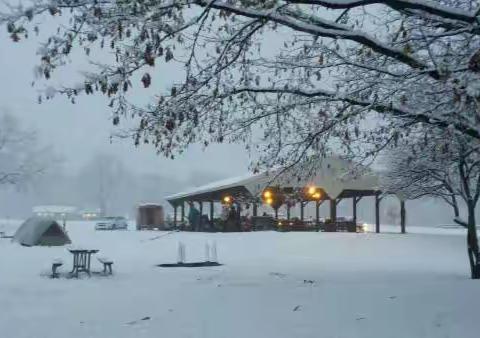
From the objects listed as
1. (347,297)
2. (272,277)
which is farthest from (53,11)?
(272,277)

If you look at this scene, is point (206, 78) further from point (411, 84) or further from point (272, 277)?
point (272, 277)

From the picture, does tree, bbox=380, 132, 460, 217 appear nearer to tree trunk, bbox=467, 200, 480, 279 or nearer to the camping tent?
tree trunk, bbox=467, 200, 480, 279

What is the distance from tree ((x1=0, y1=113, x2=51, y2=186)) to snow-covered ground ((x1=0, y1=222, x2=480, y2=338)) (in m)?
28.7

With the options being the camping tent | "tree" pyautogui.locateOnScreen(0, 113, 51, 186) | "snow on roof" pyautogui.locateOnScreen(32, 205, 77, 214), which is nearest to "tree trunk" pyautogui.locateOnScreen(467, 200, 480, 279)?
the camping tent

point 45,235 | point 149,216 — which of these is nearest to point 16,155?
point 149,216

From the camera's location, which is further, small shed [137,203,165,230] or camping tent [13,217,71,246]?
small shed [137,203,165,230]

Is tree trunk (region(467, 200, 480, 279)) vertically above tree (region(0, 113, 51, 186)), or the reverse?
tree (region(0, 113, 51, 186))

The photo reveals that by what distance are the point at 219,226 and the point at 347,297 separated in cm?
2232

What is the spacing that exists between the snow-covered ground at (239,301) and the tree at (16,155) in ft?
94.1

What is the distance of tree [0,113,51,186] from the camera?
156 feet

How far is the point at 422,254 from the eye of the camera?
984 inches

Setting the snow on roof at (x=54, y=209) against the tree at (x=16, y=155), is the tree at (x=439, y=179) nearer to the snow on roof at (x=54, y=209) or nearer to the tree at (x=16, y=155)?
the tree at (x=16, y=155)

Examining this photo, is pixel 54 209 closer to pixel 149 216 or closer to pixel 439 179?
pixel 149 216

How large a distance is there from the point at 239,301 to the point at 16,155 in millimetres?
59079
